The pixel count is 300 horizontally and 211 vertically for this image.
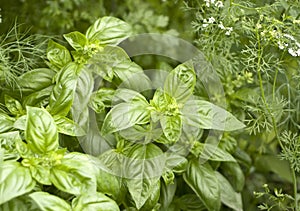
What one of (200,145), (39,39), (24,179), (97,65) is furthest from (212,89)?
(24,179)

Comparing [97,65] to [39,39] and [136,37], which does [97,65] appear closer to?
[39,39]

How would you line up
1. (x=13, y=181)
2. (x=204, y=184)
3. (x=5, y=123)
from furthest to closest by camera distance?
(x=204, y=184), (x=5, y=123), (x=13, y=181)

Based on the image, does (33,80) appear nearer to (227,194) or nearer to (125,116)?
(125,116)

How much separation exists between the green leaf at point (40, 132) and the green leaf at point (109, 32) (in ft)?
0.72

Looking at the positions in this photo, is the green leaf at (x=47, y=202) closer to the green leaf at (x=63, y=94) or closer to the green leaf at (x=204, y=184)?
the green leaf at (x=63, y=94)

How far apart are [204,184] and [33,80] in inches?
13.5

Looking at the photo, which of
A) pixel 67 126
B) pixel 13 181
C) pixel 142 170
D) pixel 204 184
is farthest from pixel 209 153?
pixel 13 181

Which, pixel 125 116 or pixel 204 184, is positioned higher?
pixel 125 116

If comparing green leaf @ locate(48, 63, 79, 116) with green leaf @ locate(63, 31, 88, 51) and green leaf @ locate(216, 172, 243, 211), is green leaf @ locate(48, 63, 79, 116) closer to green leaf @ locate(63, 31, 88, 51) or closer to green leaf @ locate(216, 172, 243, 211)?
green leaf @ locate(63, 31, 88, 51)

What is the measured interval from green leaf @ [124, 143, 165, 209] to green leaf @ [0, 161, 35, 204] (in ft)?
0.59

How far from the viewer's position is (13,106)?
0.86 metres

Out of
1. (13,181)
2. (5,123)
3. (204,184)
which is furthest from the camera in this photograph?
(204,184)

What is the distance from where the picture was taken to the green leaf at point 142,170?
0.79 metres

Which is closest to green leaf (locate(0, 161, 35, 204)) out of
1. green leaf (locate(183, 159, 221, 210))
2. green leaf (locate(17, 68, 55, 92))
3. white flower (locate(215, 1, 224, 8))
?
green leaf (locate(17, 68, 55, 92))
